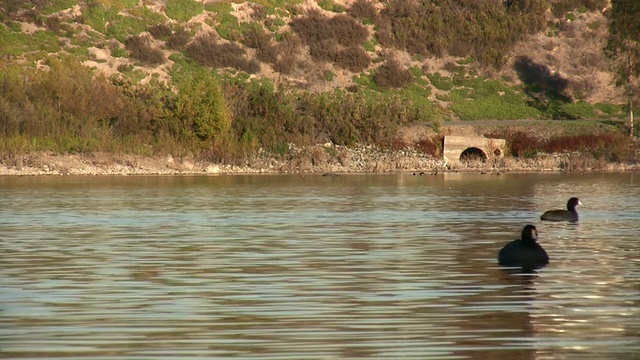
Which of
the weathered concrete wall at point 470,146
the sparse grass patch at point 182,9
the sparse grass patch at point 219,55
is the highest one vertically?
the sparse grass patch at point 182,9

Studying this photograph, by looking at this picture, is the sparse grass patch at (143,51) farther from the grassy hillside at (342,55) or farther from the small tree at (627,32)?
the small tree at (627,32)

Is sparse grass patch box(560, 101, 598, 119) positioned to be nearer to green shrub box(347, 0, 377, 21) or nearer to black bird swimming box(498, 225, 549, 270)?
green shrub box(347, 0, 377, 21)

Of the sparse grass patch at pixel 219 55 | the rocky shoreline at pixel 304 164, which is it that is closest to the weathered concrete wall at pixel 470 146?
the rocky shoreline at pixel 304 164

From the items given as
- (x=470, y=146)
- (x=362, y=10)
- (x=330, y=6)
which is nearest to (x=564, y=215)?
(x=470, y=146)

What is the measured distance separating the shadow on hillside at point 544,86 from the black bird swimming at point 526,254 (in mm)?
76946

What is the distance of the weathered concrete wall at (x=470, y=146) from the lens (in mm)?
76500

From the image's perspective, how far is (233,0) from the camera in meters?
110

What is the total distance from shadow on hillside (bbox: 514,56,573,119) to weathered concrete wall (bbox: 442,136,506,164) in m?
20.5

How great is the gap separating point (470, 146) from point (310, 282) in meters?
58.7

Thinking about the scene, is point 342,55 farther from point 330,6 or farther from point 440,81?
point 330,6

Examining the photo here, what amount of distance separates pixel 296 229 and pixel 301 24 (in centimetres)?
7883

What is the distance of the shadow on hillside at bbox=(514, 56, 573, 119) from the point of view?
323 feet

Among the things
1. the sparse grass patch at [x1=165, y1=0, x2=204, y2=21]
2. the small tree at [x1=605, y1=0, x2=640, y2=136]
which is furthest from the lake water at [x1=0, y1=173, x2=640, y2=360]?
the sparse grass patch at [x1=165, y1=0, x2=204, y2=21]

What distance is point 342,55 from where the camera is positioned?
10431 cm
